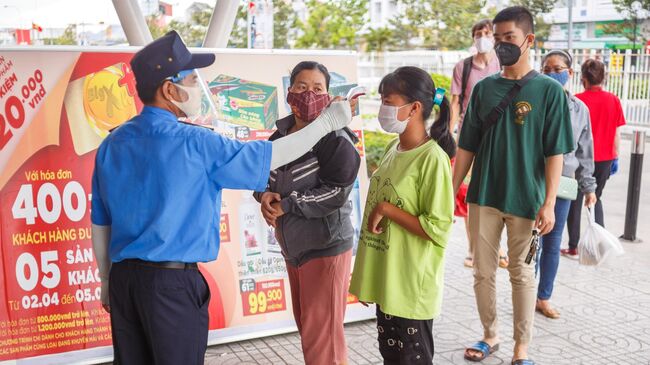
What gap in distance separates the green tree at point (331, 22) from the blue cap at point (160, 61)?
17.1m

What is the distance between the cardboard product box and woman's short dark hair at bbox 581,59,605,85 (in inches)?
123

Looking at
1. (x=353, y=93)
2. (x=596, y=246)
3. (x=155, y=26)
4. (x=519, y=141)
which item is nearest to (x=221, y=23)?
(x=353, y=93)

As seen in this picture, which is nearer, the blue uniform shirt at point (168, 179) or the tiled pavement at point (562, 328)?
the blue uniform shirt at point (168, 179)

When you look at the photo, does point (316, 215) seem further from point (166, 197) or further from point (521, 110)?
point (521, 110)

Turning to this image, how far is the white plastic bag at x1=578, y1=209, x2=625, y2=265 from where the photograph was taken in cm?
475

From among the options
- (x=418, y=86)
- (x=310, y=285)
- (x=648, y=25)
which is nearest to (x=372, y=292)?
(x=310, y=285)

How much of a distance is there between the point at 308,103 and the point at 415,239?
0.78 meters

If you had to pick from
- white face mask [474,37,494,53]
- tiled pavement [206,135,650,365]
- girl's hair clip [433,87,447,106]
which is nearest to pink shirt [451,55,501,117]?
white face mask [474,37,494,53]

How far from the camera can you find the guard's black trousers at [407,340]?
304 centimetres

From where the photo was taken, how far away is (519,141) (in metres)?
3.73

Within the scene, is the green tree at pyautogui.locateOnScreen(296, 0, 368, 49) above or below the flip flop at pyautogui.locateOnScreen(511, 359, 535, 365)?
above

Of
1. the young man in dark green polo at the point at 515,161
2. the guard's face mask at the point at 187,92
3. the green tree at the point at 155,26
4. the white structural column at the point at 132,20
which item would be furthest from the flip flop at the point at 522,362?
the green tree at the point at 155,26

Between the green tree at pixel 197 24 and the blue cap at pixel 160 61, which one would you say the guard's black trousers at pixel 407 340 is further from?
the green tree at pixel 197 24

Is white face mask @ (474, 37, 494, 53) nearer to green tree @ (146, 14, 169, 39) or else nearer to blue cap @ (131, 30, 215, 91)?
blue cap @ (131, 30, 215, 91)
